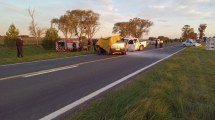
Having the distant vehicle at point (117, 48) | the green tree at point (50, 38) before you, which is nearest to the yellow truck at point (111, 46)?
the distant vehicle at point (117, 48)

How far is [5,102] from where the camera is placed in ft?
22.5

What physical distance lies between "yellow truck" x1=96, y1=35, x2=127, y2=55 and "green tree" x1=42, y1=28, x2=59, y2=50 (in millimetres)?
24647

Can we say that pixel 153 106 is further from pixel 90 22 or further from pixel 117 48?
pixel 90 22

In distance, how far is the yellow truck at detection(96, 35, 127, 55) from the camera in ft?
92.2

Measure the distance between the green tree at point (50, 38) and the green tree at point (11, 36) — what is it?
888 cm

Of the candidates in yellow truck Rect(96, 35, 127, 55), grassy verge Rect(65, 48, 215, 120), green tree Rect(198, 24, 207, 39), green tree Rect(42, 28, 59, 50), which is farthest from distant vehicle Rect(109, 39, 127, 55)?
green tree Rect(198, 24, 207, 39)

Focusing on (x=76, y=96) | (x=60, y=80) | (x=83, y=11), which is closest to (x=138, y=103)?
(x=76, y=96)

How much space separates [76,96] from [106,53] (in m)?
21.4

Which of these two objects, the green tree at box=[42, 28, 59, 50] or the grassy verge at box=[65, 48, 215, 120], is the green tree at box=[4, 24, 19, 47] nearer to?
the green tree at box=[42, 28, 59, 50]

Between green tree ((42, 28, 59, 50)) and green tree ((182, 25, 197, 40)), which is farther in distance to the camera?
green tree ((182, 25, 197, 40))

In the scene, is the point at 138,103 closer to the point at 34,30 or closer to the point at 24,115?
the point at 24,115

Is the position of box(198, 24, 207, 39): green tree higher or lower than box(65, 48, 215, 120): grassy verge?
higher

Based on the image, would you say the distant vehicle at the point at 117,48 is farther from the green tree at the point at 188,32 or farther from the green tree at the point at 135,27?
the green tree at the point at 188,32

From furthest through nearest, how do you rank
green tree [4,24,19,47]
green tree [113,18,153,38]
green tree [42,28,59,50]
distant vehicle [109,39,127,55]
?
green tree [113,18,153,38] → green tree [4,24,19,47] → green tree [42,28,59,50] → distant vehicle [109,39,127,55]
